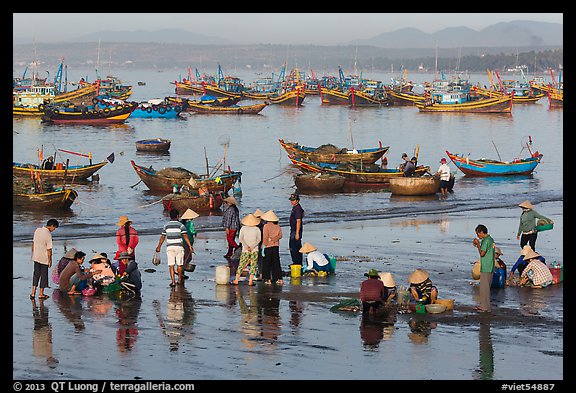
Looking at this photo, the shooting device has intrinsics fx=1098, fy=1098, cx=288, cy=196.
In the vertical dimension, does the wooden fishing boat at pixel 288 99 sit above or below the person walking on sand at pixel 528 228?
Answer: above

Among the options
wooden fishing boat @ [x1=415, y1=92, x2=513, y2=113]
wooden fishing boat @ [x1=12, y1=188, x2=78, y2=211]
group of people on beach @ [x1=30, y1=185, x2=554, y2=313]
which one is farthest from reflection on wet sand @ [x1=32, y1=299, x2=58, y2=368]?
wooden fishing boat @ [x1=415, y1=92, x2=513, y2=113]

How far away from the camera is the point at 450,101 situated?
10944cm

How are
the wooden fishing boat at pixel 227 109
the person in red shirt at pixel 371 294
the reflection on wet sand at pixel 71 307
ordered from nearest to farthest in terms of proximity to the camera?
1. the reflection on wet sand at pixel 71 307
2. the person in red shirt at pixel 371 294
3. the wooden fishing boat at pixel 227 109

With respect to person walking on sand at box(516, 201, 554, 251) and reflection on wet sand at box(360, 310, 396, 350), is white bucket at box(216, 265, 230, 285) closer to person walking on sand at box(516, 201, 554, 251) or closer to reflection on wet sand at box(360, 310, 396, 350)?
reflection on wet sand at box(360, 310, 396, 350)

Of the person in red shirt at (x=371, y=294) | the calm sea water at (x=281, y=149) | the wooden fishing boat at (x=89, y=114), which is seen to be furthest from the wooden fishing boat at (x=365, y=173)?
the wooden fishing boat at (x=89, y=114)

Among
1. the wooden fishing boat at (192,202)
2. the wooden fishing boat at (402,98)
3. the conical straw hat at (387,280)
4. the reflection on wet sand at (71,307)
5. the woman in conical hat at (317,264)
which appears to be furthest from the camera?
the wooden fishing boat at (402,98)

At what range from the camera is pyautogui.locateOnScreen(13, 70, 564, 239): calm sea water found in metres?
35.3

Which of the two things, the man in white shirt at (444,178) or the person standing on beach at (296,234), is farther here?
the man in white shirt at (444,178)

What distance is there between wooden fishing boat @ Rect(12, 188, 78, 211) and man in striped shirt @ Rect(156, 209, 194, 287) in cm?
1628

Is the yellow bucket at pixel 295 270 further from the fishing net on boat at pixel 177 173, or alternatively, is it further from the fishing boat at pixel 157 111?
the fishing boat at pixel 157 111

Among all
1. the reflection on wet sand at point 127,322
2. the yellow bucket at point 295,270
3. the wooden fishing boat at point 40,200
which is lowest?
the reflection on wet sand at point 127,322

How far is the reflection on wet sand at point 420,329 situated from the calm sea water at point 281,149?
568 inches

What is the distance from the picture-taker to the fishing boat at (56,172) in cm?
3966
